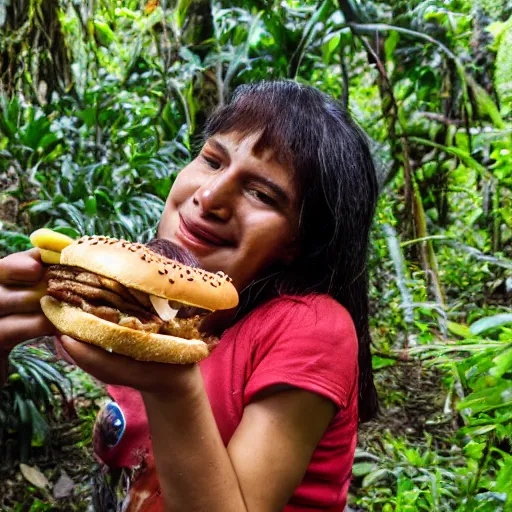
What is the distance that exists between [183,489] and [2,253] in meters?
2.44

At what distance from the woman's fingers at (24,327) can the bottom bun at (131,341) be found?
157 mm

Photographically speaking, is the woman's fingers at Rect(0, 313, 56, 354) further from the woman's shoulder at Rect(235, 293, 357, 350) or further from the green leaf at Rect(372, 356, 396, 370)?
the green leaf at Rect(372, 356, 396, 370)

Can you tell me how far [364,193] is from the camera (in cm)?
132

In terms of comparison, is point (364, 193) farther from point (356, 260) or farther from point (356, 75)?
point (356, 75)

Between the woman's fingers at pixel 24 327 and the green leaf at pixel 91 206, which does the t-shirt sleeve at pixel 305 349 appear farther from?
the green leaf at pixel 91 206

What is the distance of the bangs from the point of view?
1.18 metres

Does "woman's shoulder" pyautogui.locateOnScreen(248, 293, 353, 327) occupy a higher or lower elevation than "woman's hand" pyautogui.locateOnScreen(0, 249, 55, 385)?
lower

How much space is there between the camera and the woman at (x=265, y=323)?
824mm

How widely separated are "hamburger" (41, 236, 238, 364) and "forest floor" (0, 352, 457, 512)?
2.01m

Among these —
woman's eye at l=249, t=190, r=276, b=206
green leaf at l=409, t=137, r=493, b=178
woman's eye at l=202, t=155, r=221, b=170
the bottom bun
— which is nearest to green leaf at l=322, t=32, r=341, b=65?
green leaf at l=409, t=137, r=493, b=178

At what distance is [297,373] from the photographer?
3.14 ft

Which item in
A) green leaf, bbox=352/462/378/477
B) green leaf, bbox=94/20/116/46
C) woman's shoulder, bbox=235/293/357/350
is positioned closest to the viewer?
woman's shoulder, bbox=235/293/357/350

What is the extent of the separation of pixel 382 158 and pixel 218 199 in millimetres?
2099

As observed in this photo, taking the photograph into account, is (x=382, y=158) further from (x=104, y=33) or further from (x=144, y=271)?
(x=104, y=33)
